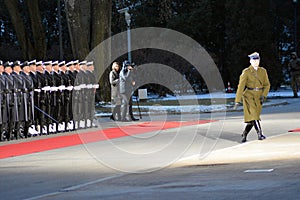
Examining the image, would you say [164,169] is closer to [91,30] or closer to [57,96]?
[57,96]

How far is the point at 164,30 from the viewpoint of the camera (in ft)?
230

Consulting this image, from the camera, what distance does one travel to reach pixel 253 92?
20.8m

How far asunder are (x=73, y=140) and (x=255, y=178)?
10.4 meters

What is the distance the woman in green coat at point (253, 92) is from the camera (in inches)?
812

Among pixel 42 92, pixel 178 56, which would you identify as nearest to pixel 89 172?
pixel 42 92

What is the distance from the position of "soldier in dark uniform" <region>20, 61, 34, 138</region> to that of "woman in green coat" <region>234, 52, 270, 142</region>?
6.49 metres

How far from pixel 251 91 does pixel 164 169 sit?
5837 millimetres

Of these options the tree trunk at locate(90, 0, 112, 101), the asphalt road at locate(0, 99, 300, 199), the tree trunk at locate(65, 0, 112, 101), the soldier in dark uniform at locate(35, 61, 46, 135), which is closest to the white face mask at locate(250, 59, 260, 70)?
the asphalt road at locate(0, 99, 300, 199)

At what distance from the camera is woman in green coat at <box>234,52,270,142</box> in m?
20.6

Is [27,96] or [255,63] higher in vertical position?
[255,63]

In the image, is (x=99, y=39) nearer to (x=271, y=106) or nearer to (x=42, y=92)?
(x=271, y=106)

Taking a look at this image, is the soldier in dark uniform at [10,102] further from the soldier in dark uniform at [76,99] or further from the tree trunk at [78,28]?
the tree trunk at [78,28]

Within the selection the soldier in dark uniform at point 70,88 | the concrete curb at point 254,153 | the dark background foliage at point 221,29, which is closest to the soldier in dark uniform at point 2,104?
the soldier in dark uniform at point 70,88

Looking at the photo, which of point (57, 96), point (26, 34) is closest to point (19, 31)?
point (26, 34)
